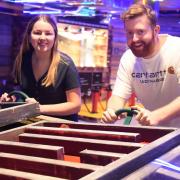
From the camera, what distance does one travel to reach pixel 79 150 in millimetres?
1290

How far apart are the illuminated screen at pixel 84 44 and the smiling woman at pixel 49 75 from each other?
15.4 ft

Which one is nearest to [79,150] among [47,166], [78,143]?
[78,143]

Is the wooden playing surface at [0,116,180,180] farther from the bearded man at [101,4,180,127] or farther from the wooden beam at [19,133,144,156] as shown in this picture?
the bearded man at [101,4,180,127]

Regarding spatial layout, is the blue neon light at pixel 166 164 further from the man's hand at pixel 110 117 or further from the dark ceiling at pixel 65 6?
the dark ceiling at pixel 65 6

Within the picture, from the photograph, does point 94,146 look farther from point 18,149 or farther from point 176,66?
point 176,66

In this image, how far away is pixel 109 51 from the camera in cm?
884

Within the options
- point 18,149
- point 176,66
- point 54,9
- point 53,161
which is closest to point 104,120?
point 176,66

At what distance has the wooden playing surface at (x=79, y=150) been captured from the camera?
97cm

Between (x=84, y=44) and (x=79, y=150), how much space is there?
22.2 feet

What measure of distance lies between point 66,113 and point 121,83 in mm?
452

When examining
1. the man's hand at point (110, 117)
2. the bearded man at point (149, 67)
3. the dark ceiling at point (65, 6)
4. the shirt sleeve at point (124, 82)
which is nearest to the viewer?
the man's hand at point (110, 117)

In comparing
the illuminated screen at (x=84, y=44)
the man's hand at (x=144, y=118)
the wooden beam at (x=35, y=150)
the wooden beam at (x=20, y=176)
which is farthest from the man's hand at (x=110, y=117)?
the illuminated screen at (x=84, y=44)

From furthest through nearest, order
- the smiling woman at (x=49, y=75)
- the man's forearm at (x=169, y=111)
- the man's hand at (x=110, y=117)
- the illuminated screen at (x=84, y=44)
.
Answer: the illuminated screen at (x=84, y=44)
the smiling woman at (x=49, y=75)
the man's forearm at (x=169, y=111)
the man's hand at (x=110, y=117)

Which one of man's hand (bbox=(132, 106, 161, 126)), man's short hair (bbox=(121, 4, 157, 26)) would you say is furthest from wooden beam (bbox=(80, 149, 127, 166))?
man's short hair (bbox=(121, 4, 157, 26))
